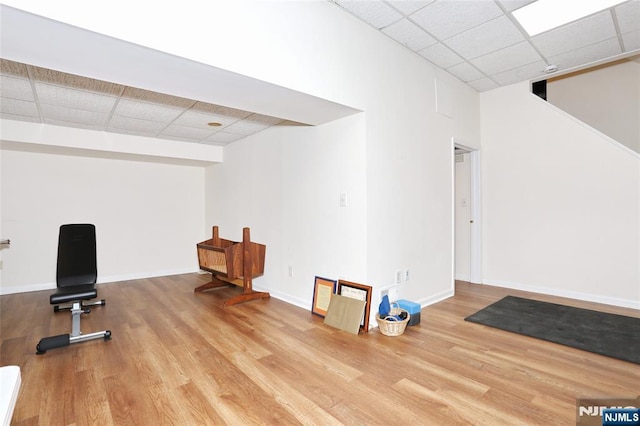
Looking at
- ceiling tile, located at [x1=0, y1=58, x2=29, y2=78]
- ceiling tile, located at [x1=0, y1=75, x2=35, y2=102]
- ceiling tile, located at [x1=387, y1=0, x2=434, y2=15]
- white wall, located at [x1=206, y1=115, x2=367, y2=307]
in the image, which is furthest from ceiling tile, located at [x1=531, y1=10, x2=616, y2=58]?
ceiling tile, located at [x1=0, y1=75, x2=35, y2=102]

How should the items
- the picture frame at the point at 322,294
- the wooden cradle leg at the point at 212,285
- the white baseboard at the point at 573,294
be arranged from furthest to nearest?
the wooden cradle leg at the point at 212,285, the white baseboard at the point at 573,294, the picture frame at the point at 322,294

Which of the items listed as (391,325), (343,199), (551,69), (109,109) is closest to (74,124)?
(109,109)

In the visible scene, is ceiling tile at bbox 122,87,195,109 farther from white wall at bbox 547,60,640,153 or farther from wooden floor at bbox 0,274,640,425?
white wall at bbox 547,60,640,153

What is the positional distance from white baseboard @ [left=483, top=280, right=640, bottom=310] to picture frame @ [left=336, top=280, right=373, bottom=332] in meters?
2.72

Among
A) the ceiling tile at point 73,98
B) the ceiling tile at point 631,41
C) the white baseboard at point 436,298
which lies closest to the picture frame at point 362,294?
the white baseboard at point 436,298

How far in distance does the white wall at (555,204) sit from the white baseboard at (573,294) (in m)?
0.01

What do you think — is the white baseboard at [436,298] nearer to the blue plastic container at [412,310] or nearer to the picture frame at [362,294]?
the blue plastic container at [412,310]

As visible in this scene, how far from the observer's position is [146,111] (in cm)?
396

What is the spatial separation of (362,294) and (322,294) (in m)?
0.59

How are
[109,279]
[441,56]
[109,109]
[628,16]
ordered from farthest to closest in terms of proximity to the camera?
[109,279] < [109,109] < [441,56] < [628,16]

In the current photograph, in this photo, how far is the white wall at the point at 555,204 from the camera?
3705 millimetres

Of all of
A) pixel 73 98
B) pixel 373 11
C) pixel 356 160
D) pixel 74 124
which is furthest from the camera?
pixel 74 124

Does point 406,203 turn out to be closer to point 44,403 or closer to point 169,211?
point 44,403

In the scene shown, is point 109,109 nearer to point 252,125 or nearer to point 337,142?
point 252,125
